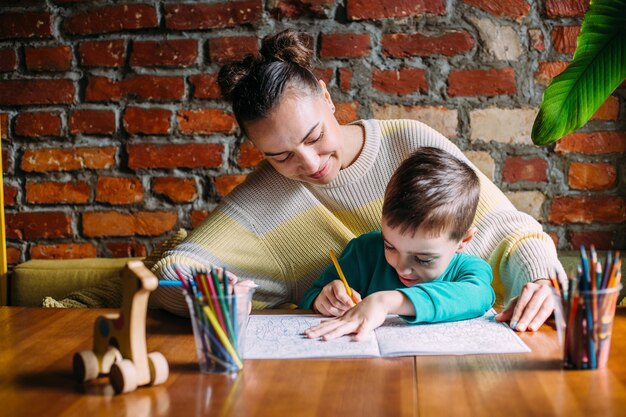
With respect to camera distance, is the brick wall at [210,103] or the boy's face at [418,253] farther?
the brick wall at [210,103]

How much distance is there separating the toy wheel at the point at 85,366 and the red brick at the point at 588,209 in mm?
1553

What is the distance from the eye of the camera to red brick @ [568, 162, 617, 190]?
2.18 m

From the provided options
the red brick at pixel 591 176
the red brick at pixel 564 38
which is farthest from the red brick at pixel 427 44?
the red brick at pixel 591 176

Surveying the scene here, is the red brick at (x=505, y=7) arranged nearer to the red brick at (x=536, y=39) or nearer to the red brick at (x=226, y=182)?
the red brick at (x=536, y=39)

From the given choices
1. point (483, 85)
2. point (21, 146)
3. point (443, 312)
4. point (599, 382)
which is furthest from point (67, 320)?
point (483, 85)

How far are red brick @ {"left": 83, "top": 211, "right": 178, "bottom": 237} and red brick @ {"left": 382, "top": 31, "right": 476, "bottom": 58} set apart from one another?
0.81 m

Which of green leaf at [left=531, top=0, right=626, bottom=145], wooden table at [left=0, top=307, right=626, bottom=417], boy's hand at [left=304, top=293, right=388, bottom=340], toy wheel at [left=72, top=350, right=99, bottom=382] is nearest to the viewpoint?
wooden table at [left=0, top=307, right=626, bottom=417]

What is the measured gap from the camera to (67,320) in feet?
4.56

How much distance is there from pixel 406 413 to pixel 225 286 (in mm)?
289

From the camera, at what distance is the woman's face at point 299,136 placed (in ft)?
4.86

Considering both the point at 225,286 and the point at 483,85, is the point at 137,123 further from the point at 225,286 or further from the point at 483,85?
the point at 225,286

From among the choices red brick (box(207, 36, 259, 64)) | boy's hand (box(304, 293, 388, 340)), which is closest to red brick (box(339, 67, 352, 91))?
red brick (box(207, 36, 259, 64))

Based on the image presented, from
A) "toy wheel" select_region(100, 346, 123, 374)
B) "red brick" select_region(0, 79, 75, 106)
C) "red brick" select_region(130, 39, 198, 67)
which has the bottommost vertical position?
"toy wheel" select_region(100, 346, 123, 374)

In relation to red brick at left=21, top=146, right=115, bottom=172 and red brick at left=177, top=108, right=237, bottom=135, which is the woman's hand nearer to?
red brick at left=177, top=108, right=237, bottom=135
